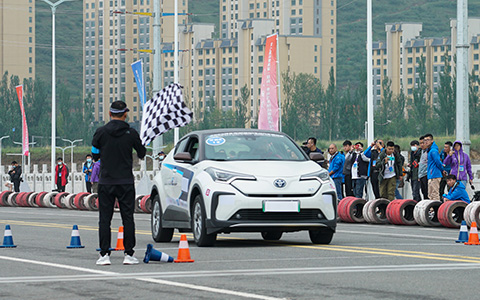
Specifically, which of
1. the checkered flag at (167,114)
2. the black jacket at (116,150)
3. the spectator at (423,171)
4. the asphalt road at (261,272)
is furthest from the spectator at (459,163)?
the black jacket at (116,150)

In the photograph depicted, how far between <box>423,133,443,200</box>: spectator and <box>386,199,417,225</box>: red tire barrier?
5.77ft

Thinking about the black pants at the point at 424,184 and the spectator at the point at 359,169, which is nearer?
the black pants at the point at 424,184

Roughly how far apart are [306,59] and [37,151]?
61.9 metres

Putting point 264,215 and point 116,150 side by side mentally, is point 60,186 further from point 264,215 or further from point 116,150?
point 116,150

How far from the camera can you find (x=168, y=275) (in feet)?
34.1

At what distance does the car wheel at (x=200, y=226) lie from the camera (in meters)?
14.3

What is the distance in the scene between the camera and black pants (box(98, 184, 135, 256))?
11.7 m

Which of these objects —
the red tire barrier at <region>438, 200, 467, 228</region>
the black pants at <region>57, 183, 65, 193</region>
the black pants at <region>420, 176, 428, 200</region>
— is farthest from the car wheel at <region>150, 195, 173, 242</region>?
the black pants at <region>57, 183, 65, 193</region>

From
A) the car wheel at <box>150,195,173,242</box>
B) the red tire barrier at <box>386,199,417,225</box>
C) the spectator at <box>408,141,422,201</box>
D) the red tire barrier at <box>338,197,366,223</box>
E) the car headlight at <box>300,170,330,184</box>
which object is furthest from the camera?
the spectator at <box>408,141,422,201</box>

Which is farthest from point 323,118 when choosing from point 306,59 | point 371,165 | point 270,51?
point 371,165

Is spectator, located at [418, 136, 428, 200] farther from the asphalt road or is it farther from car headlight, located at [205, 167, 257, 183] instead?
car headlight, located at [205, 167, 257, 183]

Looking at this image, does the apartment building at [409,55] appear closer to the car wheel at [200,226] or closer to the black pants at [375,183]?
the black pants at [375,183]

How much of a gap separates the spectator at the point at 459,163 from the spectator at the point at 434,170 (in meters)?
0.27

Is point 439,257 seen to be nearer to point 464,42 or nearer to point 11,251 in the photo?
point 11,251
